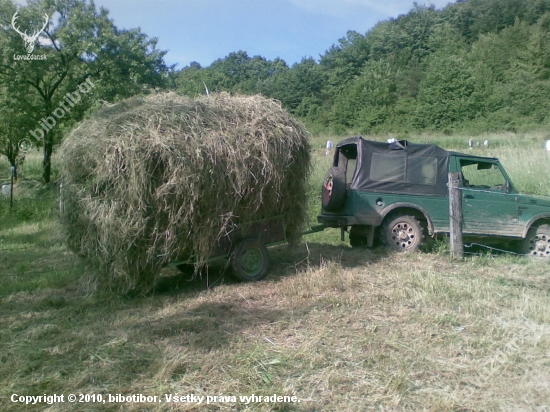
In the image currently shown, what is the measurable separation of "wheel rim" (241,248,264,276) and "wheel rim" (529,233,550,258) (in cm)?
529

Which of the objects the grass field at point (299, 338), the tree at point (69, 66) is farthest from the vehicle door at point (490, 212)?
the tree at point (69, 66)

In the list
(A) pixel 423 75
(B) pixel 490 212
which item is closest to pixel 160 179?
(B) pixel 490 212

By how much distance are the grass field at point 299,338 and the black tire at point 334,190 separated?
1.37 m

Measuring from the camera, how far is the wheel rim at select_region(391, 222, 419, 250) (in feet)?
28.9

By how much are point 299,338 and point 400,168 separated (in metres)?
4.94

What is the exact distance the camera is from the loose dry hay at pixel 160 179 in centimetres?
570

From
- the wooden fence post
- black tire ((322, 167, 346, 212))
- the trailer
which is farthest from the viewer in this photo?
black tire ((322, 167, 346, 212))

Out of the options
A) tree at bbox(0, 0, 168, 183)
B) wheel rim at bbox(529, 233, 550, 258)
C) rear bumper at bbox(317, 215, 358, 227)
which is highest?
tree at bbox(0, 0, 168, 183)

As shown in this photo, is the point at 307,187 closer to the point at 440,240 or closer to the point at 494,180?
the point at 440,240

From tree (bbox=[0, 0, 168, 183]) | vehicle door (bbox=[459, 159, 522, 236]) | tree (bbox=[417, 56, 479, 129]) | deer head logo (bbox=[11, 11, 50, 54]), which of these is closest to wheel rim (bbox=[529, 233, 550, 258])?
vehicle door (bbox=[459, 159, 522, 236])

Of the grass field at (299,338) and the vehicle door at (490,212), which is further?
the vehicle door at (490,212)

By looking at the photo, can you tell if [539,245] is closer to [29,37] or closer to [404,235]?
[404,235]

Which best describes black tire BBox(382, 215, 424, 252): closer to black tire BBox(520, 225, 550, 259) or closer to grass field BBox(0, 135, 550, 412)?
grass field BBox(0, 135, 550, 412)

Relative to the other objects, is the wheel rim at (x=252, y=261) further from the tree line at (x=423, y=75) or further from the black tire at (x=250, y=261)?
the tree line at (x=423, y=75)
